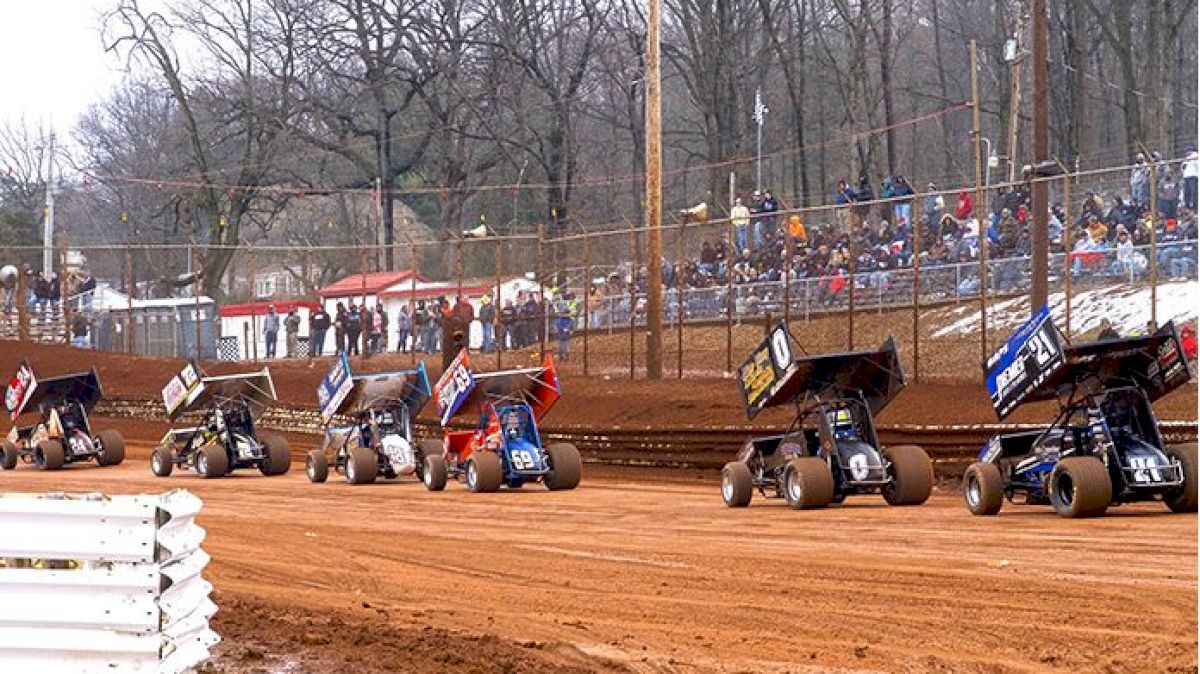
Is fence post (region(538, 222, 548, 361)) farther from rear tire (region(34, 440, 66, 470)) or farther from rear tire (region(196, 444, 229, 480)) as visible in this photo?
rear tire (region(34, 440, 66, 470))

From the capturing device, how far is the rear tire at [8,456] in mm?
31500

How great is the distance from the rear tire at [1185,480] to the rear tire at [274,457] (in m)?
16.1

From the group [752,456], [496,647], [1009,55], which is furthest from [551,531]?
[1009,55]

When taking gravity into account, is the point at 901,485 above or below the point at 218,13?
below

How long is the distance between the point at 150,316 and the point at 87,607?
3977 cm

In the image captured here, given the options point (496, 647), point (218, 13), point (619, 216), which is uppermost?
point (218, 13)

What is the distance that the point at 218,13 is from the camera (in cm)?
6044

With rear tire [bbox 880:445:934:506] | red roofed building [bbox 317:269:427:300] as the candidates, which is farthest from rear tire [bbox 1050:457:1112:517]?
red roofed building [bbox 317:269:427:300]

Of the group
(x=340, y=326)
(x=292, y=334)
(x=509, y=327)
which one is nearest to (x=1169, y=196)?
(x=509, y=327)

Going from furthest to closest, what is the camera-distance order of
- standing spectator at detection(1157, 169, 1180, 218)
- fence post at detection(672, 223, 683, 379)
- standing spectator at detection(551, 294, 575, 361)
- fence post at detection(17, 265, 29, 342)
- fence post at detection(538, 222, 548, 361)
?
fence post at detection(17, 265, 29, 342) < standing spectator at detection(551, 294, 575, 361) < fence post at detection(538, 222, 548, 361) < fence post at detection(672, 223, 683, 379) < standing spectator at detection(1157, 169, 1180, 218)

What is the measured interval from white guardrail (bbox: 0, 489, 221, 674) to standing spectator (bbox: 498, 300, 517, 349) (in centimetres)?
2588

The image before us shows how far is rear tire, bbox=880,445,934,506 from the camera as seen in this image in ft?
63.3

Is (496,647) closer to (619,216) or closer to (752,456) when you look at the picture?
(752,456)

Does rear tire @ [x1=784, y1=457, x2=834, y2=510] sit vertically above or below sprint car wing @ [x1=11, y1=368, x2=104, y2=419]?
below
